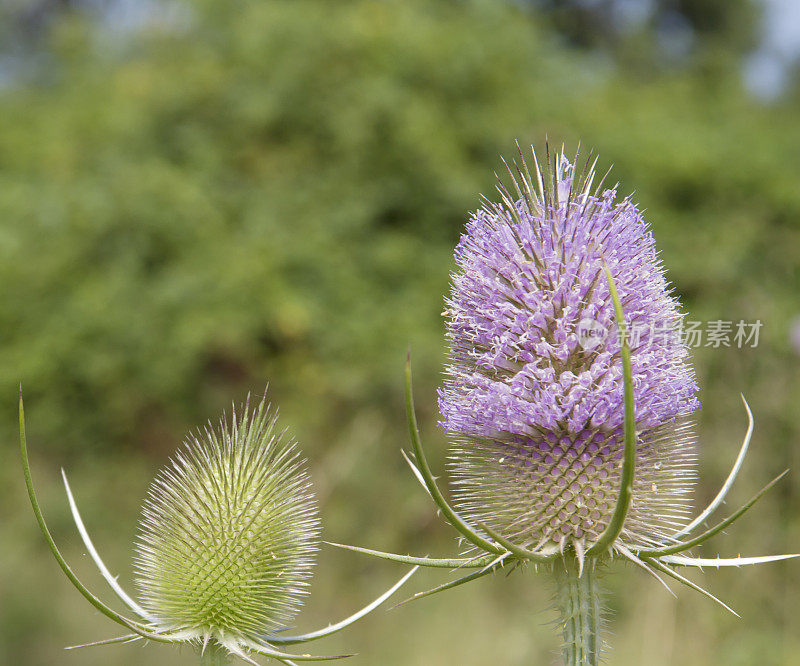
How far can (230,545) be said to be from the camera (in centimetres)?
219

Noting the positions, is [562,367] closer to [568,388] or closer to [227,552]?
[568,388]

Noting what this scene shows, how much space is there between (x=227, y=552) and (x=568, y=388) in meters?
0.93

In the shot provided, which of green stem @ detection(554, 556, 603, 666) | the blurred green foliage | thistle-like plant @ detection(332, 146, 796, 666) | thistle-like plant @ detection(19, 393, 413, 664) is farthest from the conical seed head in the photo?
the blurred green foliage

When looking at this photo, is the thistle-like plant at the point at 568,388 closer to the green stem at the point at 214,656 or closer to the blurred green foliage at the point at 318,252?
the green stem at the point at 214,656

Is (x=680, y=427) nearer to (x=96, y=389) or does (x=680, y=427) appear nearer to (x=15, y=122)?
(x=96, y=389)

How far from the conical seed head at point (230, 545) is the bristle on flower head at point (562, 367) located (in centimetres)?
46

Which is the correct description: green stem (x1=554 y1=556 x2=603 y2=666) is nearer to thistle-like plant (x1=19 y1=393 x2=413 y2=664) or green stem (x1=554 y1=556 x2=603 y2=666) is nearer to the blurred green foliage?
thistle-like plant (x1=19 y1=393 x2=413 y2=664)

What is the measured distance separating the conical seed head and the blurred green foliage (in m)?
4.38

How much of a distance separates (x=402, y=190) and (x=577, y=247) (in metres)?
6.85

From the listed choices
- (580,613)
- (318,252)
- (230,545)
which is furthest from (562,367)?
(318,252)

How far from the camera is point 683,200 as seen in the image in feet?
31.6

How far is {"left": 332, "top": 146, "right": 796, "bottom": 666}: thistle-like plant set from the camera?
6.88ft

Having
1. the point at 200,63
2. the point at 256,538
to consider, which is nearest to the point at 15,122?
the point at 200,63

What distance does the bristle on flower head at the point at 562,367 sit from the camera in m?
2.12
